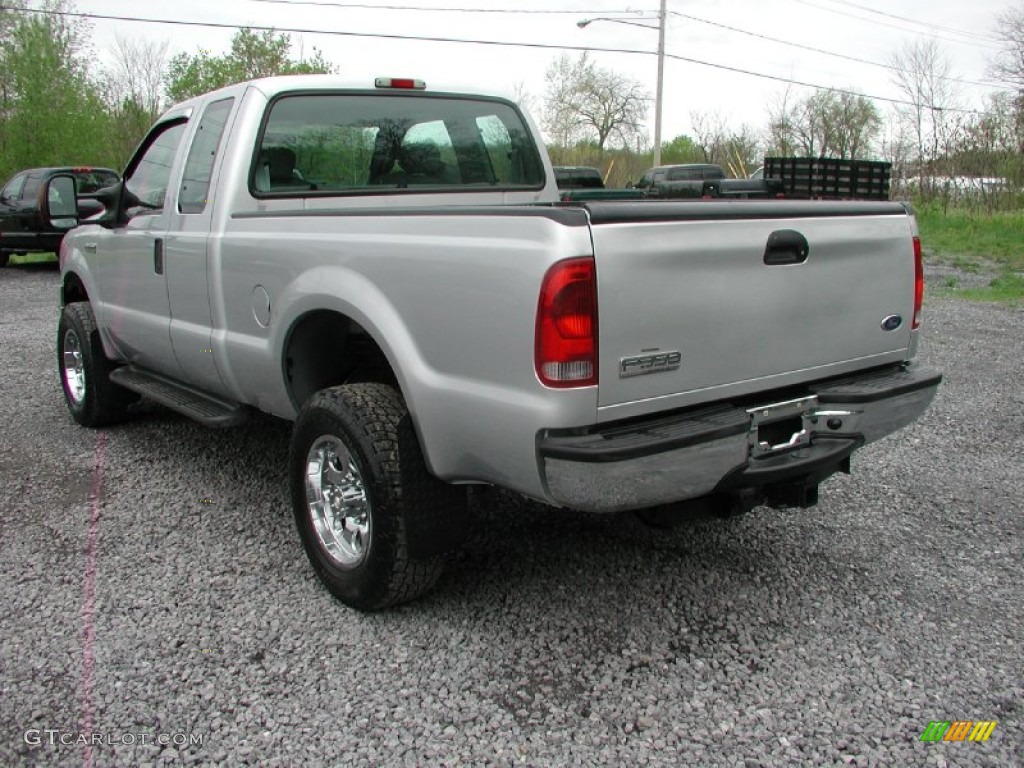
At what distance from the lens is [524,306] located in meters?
2.52

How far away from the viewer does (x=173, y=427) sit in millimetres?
5848

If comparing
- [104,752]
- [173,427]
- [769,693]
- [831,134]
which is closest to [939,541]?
[769,693]

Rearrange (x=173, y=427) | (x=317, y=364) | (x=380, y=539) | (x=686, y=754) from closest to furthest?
(x=686, y=754) < (x=380, y=539) < (x=317, y=364) < (x=173, y=427)

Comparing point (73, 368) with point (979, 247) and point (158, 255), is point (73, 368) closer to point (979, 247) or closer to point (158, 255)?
point (158, 255)

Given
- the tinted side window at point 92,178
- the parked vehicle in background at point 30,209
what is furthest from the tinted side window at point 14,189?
the tinted side window at point 92,178

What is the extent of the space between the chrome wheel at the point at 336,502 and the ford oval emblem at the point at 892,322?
6.56ft

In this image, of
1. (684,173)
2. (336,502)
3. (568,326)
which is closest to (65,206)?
(336,502)

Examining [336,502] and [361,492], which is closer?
[361,492]

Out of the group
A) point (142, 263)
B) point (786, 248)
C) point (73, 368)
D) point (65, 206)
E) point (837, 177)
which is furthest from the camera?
point (837, 177)

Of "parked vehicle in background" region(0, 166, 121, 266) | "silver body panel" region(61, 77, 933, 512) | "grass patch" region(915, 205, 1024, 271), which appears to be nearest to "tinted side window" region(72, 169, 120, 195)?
"parked vehicle in background" region(0, 166, 121, 266)

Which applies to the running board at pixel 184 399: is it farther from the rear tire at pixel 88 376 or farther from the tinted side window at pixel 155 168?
the tinted side window at pixel 155 168

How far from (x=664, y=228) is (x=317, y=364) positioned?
1.72 meters

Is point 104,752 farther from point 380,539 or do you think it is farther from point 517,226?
point 517,226

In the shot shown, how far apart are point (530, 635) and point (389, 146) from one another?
97.3 inches
